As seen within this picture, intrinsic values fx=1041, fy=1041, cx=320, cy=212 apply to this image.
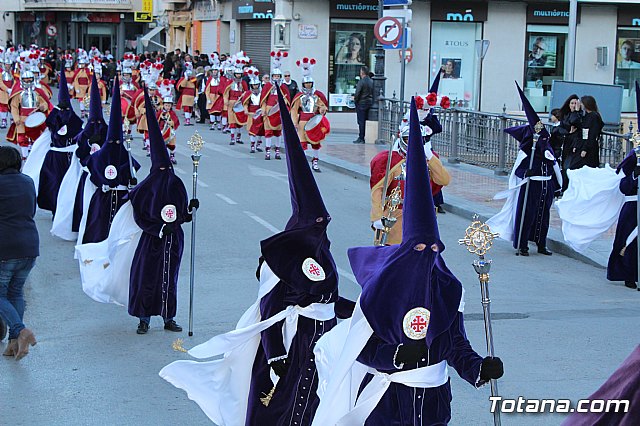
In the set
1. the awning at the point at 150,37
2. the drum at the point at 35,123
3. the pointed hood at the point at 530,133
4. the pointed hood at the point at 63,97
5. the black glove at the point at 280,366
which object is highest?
the awning at the point at 150,37

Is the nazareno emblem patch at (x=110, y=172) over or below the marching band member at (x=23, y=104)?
below

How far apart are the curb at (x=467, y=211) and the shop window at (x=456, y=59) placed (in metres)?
11.3

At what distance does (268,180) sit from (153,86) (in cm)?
389

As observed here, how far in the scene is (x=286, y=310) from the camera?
6.10 metres

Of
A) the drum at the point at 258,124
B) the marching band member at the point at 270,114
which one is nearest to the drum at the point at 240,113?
the marching band member at the point at 270,114

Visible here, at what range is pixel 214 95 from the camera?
30.5 metres

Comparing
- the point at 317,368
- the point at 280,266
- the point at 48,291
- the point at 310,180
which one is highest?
the point at 310,180

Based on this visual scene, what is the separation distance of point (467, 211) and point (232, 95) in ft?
41.6

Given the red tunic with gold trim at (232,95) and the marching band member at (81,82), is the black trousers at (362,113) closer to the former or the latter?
the red tunic with gold trim at (232,95)

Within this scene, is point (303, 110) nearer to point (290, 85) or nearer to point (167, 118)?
point (167, 118)

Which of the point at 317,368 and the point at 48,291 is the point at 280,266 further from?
the point at 48,291

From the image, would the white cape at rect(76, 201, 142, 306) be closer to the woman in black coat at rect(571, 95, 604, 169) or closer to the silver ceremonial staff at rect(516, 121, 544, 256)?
the silver ceremonial staff at rect(516, 121, 544, 256)

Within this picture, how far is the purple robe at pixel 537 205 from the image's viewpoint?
1362cm

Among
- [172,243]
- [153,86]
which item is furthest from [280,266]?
[153,86]
